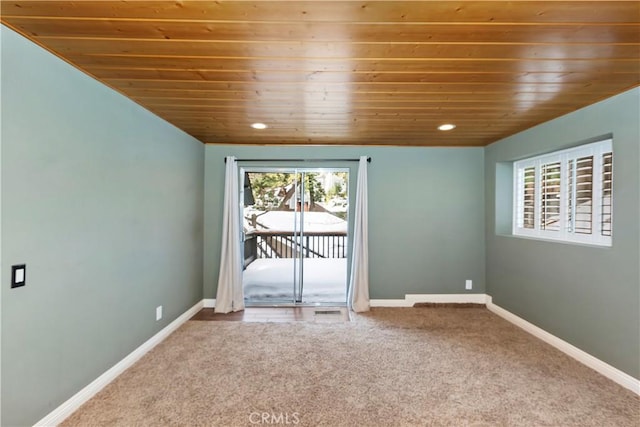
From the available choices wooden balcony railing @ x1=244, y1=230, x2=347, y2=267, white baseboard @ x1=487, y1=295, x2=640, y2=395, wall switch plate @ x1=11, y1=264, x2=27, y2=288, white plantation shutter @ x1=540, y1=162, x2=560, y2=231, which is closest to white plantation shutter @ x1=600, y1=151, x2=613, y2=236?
white plantation shutter @ x1=540, y1=162, x2=560, y2=231

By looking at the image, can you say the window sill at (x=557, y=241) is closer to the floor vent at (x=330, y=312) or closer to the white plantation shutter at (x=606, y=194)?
the white plantation shutter at (x=606, y=194)

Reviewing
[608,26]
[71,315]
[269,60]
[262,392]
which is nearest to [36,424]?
[71,315]

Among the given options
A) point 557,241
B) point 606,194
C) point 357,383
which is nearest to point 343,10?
point 357,383

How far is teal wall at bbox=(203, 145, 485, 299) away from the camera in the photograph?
155 inches

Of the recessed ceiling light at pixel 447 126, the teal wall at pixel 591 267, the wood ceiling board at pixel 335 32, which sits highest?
the recessed ceiling light at pixel 447 126

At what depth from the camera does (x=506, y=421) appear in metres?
1.78

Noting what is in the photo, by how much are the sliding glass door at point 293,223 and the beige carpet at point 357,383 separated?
1.07 meters

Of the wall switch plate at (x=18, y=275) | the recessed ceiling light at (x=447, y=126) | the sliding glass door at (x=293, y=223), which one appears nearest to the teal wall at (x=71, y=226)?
the wall switch plate at (x=18, y=275)

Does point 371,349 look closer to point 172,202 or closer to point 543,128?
point 172,202

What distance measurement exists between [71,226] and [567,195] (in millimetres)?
4292

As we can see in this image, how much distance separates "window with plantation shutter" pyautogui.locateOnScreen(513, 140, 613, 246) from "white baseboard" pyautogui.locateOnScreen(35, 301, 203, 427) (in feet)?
13.8

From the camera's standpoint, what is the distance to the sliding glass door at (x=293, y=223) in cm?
401

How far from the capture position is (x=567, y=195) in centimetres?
284

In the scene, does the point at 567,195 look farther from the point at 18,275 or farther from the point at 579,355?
the point at 18,275
